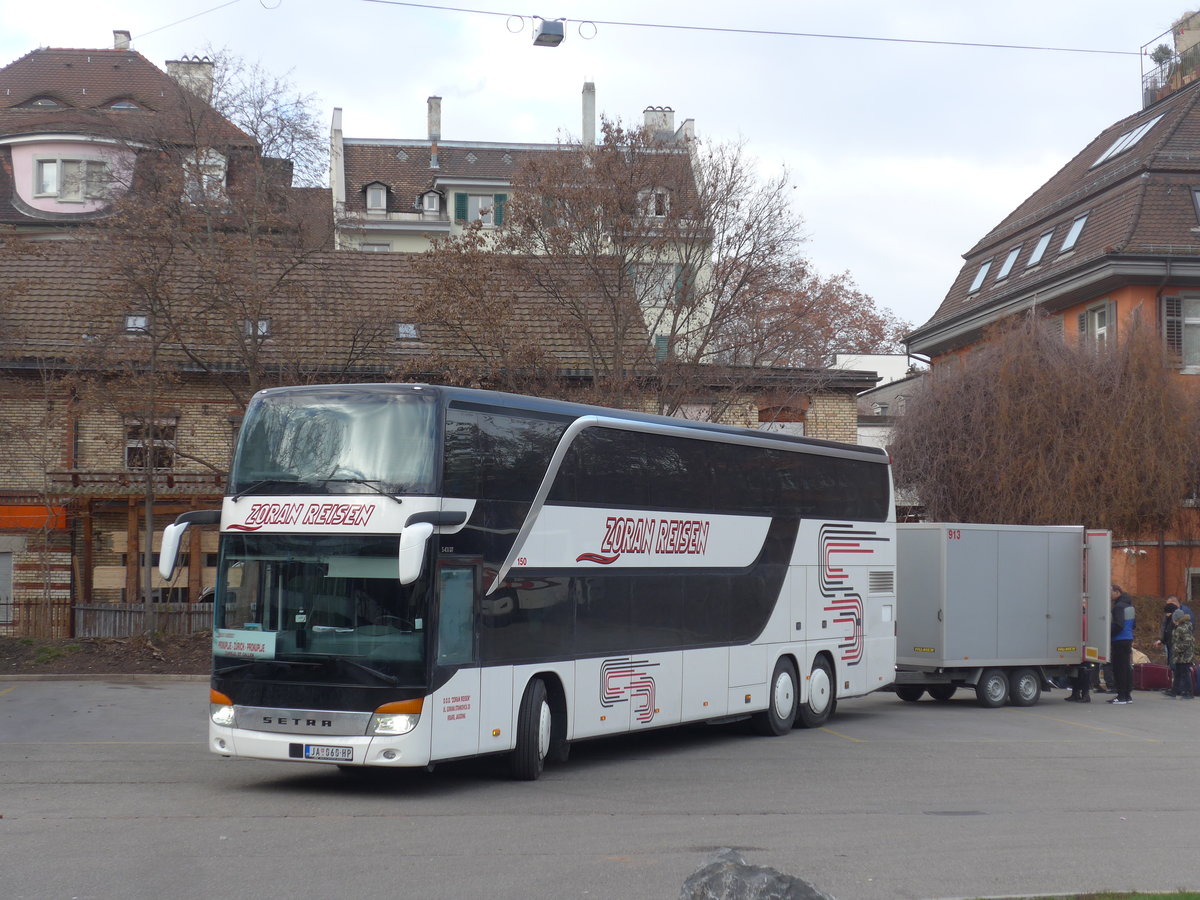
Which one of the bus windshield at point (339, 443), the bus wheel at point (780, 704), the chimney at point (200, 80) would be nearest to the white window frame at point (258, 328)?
the chimney at point (200, 80)

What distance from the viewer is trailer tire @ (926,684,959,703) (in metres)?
23.1

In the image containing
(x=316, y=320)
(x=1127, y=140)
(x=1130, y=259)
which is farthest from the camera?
(x=1127, y=140)

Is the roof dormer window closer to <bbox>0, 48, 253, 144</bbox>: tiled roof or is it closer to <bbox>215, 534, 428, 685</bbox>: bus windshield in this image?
<bbox>0, 48, 253, 144</bbox>: tiled roof

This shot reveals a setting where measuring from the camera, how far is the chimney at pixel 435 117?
2867 inches

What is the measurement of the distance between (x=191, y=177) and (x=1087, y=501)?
20739mm

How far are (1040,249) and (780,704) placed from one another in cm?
2845

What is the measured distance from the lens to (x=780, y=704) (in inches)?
690

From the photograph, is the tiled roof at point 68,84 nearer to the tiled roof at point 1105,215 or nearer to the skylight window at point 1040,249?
the tiled roof at point 1105,215

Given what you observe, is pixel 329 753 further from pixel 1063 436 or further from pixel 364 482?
pixel 1063 436

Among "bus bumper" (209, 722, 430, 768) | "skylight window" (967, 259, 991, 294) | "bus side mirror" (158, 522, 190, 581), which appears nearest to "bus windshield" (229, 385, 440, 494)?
"bus side mirror" (158, 522, 190, 581)

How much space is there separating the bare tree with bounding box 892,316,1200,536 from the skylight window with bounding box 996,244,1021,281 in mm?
12350

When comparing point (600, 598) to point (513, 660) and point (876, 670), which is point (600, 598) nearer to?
point (513, 660)

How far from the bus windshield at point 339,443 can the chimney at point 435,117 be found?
62826 millimetres

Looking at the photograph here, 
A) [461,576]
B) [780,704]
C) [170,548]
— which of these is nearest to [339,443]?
[461,576]
